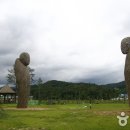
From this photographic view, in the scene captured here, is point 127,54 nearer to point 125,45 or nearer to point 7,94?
point 125,45

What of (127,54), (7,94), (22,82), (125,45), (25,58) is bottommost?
(7,94)

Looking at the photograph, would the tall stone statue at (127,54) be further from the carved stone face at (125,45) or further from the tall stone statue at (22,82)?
the tall stone statue at (22,82)

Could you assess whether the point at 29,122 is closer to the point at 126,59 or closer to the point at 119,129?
the point at 119,129

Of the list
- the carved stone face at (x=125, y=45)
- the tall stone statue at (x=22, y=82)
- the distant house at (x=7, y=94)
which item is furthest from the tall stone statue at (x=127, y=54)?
the distant house at (x=7, y=94)

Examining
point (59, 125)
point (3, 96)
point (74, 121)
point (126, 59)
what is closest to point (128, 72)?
point (126, 59)

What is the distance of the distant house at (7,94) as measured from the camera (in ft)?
209

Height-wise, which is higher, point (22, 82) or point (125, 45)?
point (125, 45)

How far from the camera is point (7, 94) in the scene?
2591 inches

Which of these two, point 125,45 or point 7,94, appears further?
point 7,94

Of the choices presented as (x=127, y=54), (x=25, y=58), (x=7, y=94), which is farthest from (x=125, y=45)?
(x=7, y=94)

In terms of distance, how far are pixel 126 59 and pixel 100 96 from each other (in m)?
52.2

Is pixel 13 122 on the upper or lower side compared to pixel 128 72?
lower

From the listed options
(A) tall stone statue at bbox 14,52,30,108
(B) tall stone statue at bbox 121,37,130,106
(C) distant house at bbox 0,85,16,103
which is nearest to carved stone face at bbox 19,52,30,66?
(A) tall stone statue at bbox 14,52,30,108

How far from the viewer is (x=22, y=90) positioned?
38.5m
